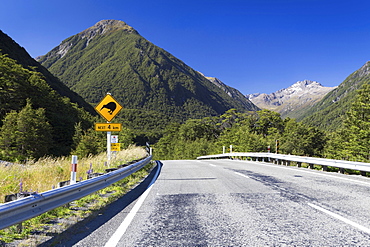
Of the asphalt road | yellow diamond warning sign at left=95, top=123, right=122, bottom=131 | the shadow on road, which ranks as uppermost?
yellow diamond warning sign at left=95, top=123, right=122, bottom=131

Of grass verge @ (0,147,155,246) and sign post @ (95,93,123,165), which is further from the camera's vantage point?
sign post @ (95,93,123,165)

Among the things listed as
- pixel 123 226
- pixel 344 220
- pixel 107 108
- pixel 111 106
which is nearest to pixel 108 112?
pixel 107 108

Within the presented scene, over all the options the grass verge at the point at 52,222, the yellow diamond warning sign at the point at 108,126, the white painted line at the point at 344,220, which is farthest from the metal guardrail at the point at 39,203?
the yellow diamond warning sign at the point at 108,126

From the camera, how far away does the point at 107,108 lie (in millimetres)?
11641

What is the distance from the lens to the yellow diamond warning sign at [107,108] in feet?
37.8

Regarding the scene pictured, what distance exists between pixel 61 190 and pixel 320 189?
6.58m

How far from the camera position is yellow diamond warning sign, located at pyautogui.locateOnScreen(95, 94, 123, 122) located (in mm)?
11508

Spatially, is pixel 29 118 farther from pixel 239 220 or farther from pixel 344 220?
pixel 344 220

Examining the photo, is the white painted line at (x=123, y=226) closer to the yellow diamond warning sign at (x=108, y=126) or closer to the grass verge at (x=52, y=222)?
the grass verge at (x=52, y=222)

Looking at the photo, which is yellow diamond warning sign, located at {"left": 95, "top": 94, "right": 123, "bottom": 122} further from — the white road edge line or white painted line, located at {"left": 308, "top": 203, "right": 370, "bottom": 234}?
white painted line, located at {"left": 308, "top": 203, "right": 370, "bottom": 234}

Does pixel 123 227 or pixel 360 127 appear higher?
pixel 360 127

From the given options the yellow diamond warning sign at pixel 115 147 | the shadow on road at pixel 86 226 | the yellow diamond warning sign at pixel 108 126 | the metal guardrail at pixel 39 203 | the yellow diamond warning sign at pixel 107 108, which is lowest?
the shadow on road at pixel 86 226

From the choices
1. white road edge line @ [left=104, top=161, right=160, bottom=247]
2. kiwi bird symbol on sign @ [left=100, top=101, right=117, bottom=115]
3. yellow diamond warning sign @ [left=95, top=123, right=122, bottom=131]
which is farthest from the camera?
kiwi bird symbol on sign @ [left=100, top=101, right=117, bottom=115]

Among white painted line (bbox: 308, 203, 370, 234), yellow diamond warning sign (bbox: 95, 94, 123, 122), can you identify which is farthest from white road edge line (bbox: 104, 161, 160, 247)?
yellow diamond warning sign (bbox: 95, 94, 123, 122)
